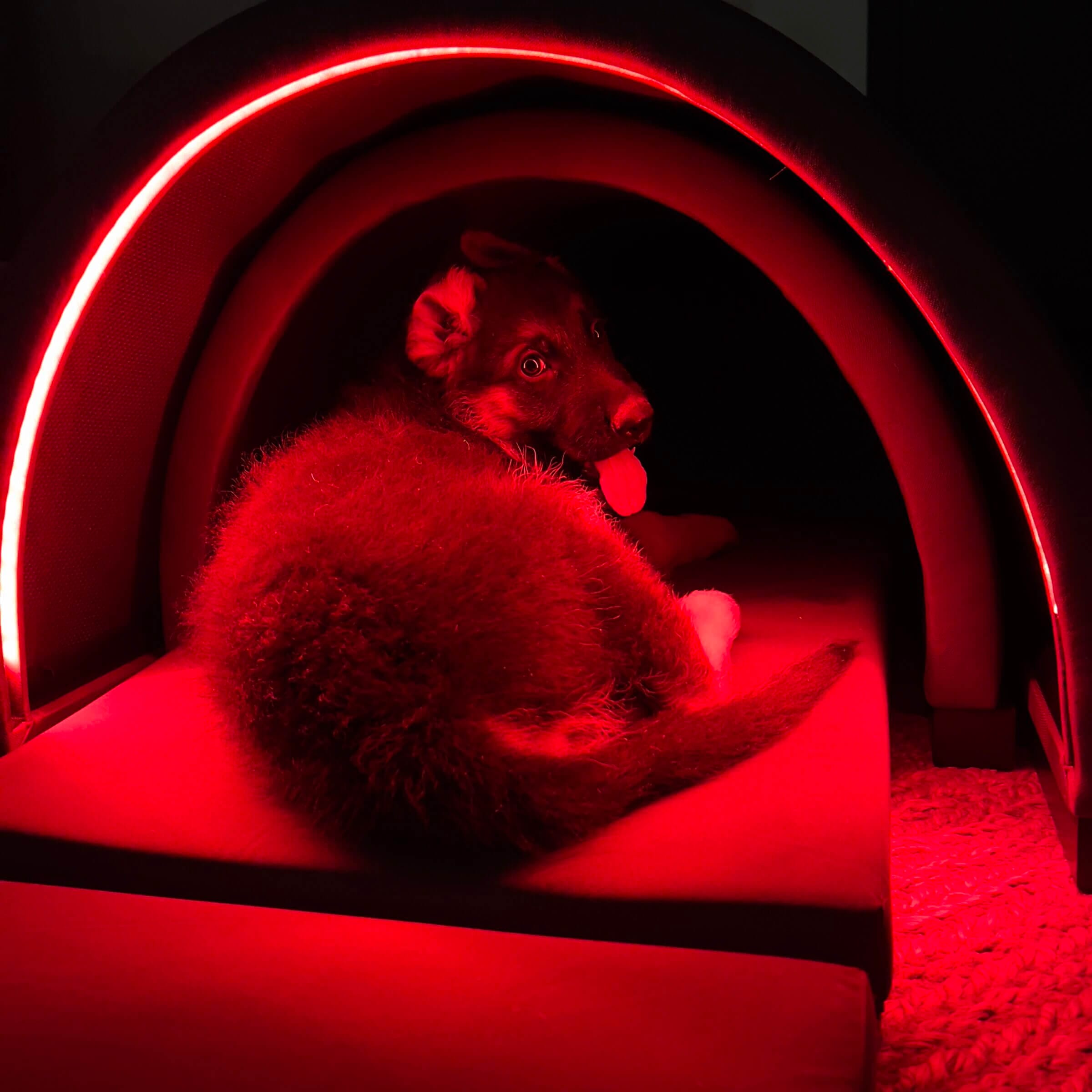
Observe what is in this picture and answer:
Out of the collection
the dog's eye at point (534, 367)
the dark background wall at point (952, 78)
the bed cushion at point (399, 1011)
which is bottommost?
the bed cushion at point (399, 1011)

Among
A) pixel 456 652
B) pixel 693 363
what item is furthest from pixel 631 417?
pixel 693 363

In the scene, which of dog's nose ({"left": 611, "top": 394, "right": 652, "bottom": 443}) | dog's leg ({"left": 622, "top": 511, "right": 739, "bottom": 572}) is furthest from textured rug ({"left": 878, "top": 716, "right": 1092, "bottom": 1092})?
dog's nose ({"left": 611, "top": 394, "right": 652, "bottom": 443})

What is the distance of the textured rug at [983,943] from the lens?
1.48 m

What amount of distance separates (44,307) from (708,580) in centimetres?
183

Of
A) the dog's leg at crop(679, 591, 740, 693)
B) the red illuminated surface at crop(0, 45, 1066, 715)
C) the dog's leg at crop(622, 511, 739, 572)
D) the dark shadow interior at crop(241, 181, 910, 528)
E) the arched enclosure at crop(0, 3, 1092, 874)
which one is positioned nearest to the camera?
the arched enclosure at crop(0, 3, 1092, 874)

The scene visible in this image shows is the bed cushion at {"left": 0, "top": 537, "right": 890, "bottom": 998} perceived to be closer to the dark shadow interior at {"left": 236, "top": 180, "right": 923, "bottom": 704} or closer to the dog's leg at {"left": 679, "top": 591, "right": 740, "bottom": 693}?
the dog's leg at {"left": 679, "top": 591, "right": 740, "bottom": 693}

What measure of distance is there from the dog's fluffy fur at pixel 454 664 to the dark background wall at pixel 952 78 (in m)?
2.85

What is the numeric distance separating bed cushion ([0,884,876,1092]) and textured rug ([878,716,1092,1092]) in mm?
339

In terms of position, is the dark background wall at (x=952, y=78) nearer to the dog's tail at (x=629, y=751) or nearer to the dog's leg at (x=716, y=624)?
the dog's leg at (x=716, y=624)

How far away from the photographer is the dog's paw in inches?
89.1

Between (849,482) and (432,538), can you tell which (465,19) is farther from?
(849,482)

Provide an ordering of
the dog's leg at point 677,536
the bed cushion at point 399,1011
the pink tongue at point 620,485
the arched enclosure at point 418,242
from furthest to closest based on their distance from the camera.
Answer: the dog's leg at point 677,536 < the pink tongue at point 620,485 < the arched enclosure at point 418,242 < the bed cushion at point 399,1011

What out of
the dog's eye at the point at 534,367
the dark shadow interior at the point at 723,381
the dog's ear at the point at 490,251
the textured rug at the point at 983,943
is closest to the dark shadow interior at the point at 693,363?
the dark shadow interior at the point at 723,381

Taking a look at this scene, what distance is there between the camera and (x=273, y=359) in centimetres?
276
